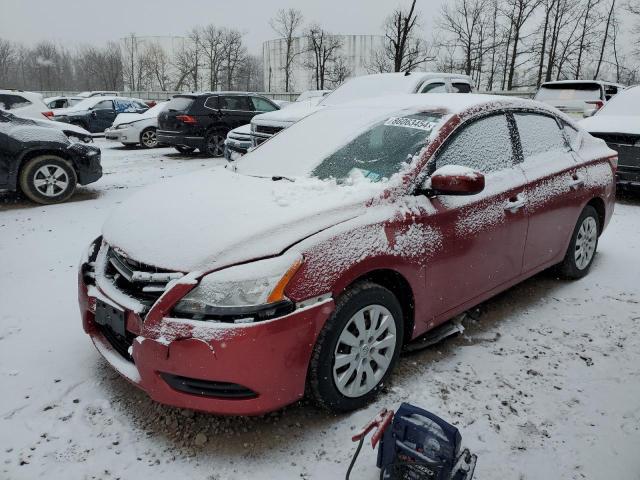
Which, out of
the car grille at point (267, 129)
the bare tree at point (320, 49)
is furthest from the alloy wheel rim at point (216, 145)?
the bare tree at point (320, 49)

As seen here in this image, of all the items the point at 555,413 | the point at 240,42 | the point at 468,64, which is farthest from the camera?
the point at 240,42

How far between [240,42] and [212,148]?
50.1 metres

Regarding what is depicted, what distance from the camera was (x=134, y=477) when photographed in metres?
2.19

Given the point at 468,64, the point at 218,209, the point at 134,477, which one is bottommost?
the point at 134,477

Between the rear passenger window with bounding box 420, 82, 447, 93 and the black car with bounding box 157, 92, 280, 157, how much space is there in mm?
5643

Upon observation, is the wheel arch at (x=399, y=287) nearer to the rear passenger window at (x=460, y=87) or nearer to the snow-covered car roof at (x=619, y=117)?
the snow-covered car roof at (x=619, y=117)

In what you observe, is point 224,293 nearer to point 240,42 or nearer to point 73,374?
point 73,374

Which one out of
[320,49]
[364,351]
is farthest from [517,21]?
[364,351]

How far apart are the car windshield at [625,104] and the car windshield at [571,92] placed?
165 inches

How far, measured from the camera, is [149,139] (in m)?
13.9

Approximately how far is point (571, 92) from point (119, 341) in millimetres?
12839

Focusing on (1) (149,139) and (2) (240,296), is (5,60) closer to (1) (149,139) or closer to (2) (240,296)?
(1) (149,139)

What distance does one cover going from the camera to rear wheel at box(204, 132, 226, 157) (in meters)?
11.9

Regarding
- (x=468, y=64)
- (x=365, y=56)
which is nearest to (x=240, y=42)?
(x=365, y=56)
